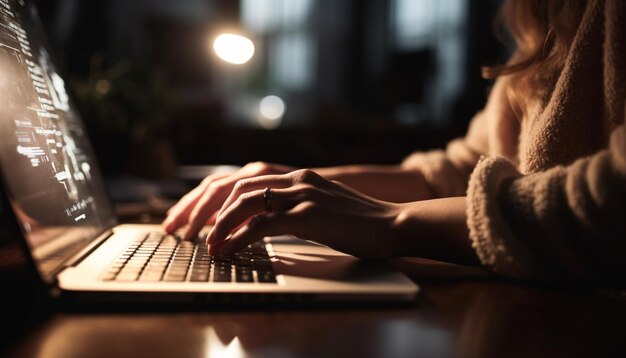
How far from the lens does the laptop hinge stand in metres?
0.45

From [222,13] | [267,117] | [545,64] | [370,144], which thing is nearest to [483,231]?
[545,64]

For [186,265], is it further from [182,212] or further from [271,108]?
[271,108]

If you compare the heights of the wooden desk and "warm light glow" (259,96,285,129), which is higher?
the wooden desk

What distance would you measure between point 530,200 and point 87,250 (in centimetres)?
43

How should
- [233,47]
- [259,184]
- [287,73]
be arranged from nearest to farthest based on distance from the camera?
[259,184], [233,47], [287,73]

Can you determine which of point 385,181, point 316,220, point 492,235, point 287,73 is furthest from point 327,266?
point 287,73

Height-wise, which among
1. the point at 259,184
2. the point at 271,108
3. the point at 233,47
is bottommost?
the point at 271,108

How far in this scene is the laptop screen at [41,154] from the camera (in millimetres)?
406

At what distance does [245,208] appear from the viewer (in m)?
0.52

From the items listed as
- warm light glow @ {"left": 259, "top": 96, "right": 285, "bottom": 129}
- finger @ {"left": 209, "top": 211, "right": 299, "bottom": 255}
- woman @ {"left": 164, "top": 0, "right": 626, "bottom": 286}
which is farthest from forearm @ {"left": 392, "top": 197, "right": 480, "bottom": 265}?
warm light glow @ {"left": 259, "top": 96, "right": 285, "bottom": 129}

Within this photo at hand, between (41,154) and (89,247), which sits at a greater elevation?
(41,154)

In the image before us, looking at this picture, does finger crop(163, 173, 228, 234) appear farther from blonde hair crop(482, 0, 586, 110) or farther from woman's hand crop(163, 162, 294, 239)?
blonde hair crop(482, 0, 586, 110)

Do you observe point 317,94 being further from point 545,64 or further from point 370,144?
point 545,64

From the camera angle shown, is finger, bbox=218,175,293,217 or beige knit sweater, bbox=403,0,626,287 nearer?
beige knit sweater, bbox=403,0,626,287
